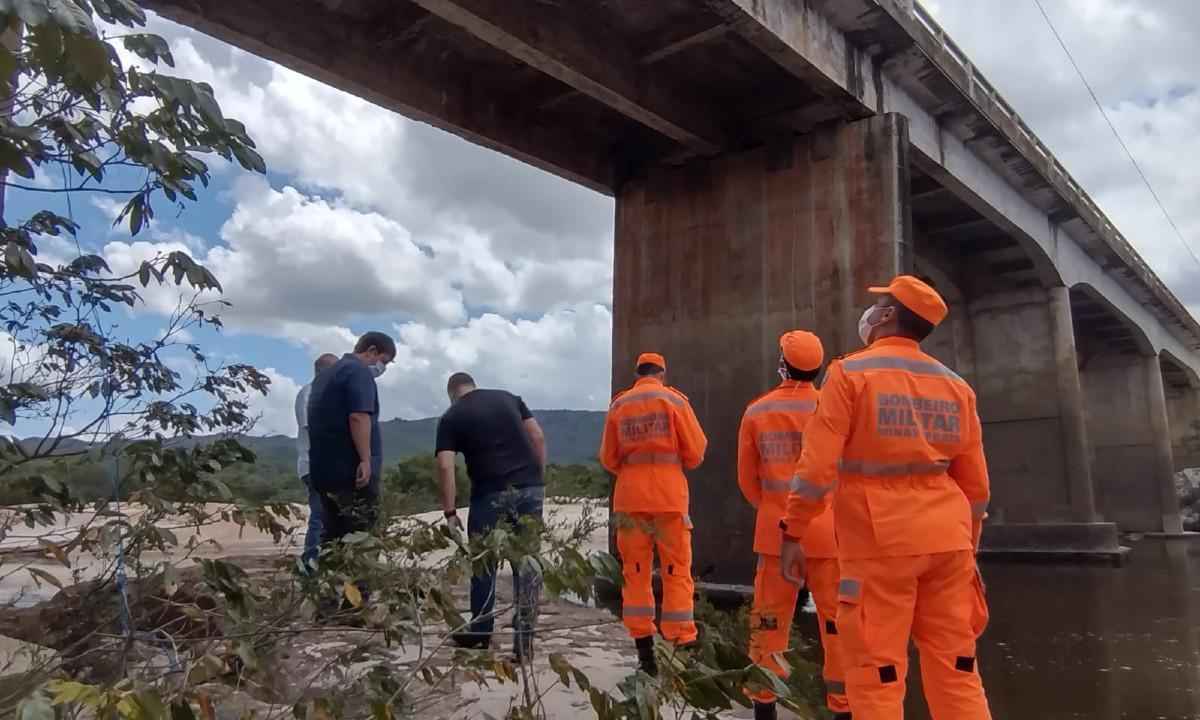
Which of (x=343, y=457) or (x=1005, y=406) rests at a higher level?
(x=1005, y=406)

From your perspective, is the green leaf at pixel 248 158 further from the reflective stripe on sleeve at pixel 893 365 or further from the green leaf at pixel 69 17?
the reflective stripe on sleeve at pixel 893 365

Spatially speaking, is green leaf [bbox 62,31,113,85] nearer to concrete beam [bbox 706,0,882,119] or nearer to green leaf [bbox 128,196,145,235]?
green leaf [bbox 128,196,145,235]

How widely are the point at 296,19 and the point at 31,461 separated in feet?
22.5

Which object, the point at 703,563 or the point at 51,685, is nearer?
the point at 51,685

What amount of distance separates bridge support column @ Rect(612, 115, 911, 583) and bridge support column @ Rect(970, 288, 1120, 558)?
30.3 feet

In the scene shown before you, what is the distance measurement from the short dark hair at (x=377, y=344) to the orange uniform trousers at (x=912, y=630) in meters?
2.97

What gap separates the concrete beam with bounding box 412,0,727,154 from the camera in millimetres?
7180

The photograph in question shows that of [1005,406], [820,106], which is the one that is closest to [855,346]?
[820,106]

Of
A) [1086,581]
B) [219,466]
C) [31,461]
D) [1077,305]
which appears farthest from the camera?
[1077,305]

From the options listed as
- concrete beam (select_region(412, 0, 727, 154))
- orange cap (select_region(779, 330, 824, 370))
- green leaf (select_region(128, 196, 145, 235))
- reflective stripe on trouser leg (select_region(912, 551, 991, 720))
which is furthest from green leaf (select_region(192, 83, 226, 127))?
concrete beam (select_region(412, 0, 727, 154))

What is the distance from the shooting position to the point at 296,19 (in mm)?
7672

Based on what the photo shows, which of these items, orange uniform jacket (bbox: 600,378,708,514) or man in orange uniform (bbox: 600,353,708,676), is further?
orange uniform jacket (bbox: 600,378,708,514)

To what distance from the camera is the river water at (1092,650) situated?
425 centimetres

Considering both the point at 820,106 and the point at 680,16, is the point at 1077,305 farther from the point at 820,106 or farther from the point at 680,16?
the point at 680,16
